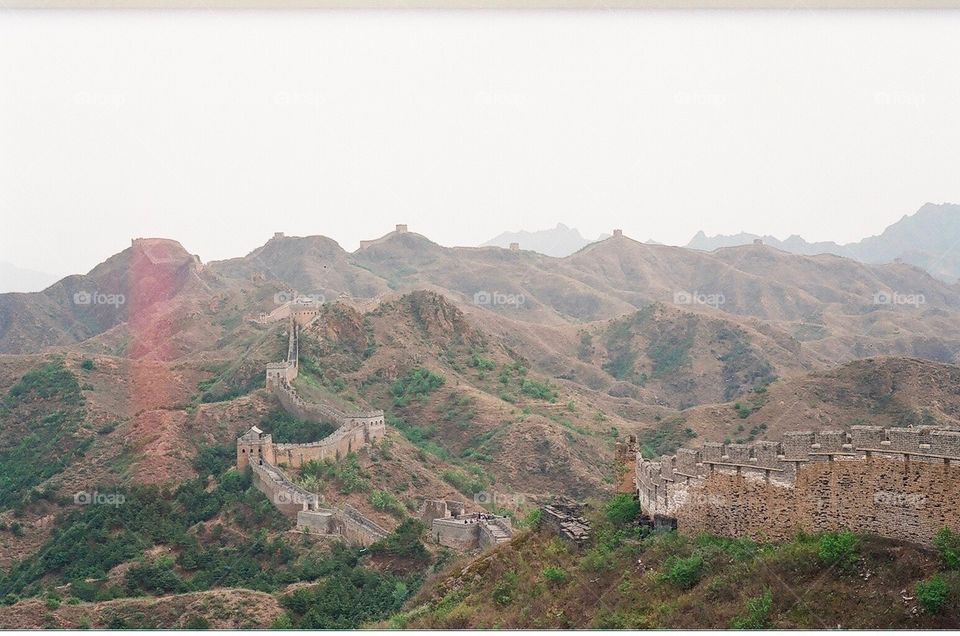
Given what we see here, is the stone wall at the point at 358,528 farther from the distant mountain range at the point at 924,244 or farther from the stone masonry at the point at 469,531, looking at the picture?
the distant mountain range at the point at 924,244

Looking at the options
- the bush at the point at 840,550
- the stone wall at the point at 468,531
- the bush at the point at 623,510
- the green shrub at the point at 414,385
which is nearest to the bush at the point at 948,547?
the bush at the point at 840,550

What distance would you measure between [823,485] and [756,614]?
5.12 ft

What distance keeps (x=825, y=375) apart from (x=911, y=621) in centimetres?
3067

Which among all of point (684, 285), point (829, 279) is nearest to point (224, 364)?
point (684, 285)

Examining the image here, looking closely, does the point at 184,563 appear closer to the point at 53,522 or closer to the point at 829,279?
the point at 53,522

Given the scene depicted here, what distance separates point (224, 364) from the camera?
40031mm

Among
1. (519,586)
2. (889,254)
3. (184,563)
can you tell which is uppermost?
(889,254)

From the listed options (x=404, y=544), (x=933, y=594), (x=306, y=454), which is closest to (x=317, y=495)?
(x=306, y=454)

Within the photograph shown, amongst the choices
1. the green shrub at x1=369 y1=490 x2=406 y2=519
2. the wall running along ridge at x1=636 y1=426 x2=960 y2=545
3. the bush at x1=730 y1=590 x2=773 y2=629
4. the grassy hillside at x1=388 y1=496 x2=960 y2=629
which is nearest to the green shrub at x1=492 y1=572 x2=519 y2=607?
the grassy hillside at x1=388 y1=496 x2=960 y2=629

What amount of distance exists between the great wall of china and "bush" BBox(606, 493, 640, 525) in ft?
19.6

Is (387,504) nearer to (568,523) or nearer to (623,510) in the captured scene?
(568,523)

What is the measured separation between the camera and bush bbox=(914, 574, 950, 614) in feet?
27.8

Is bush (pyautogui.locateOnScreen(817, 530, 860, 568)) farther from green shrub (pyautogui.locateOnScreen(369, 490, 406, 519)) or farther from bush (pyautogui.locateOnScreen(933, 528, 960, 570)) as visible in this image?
green shrub (pyautogui.locateOnScreen(369, 490, 406, 519))

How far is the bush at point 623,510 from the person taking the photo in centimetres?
1262
